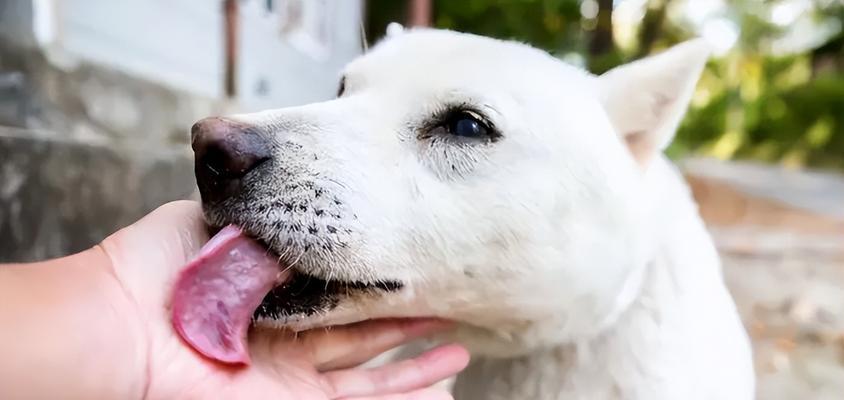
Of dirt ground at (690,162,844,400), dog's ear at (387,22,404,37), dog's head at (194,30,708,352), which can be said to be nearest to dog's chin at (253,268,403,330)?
dog's head at (194,30,708,352)

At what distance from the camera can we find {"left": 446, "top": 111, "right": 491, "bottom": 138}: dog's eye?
144 cm

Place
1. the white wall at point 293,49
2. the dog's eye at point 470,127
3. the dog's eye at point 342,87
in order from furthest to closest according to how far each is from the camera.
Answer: the white wall at point 293,49
the dog's eye at point 342,87
the dog's eye at point 470,127

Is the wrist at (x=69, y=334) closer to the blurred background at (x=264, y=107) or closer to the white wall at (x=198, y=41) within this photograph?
the blurred background at (x=264, y=107)

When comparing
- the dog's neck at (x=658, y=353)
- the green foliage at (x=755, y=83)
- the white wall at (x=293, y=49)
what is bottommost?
the green foliage at (x=755, y=83)

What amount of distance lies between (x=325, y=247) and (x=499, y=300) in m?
0.37

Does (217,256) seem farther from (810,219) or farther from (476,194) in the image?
(810,219)

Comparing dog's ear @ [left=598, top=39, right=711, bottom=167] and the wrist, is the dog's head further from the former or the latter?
the wrist

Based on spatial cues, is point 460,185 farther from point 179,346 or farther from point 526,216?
point 179,346

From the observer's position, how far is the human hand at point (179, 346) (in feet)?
3.89

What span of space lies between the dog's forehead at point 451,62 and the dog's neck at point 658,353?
407 millimetres

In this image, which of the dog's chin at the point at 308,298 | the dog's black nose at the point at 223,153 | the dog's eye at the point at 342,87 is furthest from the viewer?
the dog's eye at the point at 342,87

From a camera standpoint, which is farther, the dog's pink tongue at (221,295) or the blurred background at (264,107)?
the blurred background at (264,107)

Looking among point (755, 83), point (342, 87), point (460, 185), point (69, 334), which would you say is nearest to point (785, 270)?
point (342, 87)

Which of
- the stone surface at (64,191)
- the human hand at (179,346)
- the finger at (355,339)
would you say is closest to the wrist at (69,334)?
the human hand at (179,346)
